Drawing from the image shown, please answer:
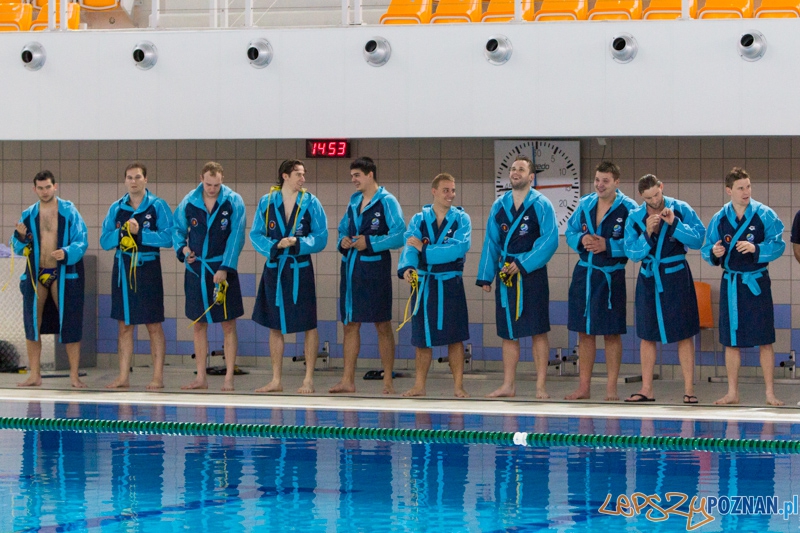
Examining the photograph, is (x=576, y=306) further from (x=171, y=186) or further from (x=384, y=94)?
(x=171, y=186)

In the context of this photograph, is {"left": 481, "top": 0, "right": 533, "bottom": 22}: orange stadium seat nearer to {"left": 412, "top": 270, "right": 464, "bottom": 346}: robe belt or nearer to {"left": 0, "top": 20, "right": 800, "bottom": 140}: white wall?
{"left": 0, "top": 20, "right": 800, "bottom": 140}: white wall

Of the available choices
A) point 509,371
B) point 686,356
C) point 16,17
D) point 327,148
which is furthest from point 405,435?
point 16,17

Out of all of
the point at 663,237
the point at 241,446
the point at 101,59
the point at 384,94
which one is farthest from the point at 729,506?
the point at 101,59

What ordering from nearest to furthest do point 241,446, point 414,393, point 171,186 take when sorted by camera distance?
point 241,446
point 414,393
point 171,186

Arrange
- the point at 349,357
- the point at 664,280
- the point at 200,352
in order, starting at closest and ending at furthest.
→ 1. the point at 664,280
2. the point at 349,357
3. the point at 200,352

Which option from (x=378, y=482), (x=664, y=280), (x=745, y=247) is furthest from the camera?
(x=664, y=280)

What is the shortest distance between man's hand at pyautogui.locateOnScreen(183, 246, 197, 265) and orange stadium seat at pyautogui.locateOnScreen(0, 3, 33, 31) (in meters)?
3.60

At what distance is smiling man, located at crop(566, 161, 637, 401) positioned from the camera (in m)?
9.23

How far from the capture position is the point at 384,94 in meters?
10.6

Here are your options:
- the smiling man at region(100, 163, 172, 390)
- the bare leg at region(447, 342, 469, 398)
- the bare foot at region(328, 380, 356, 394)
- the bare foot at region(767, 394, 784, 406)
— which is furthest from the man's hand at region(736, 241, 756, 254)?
the smiling man at region(100, 163, 172, 390)

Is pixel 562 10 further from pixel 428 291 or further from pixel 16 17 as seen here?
pixel 16 17

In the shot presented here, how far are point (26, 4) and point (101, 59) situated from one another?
5.75 feet

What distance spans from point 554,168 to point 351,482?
5.71m

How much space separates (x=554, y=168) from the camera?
11141mm
